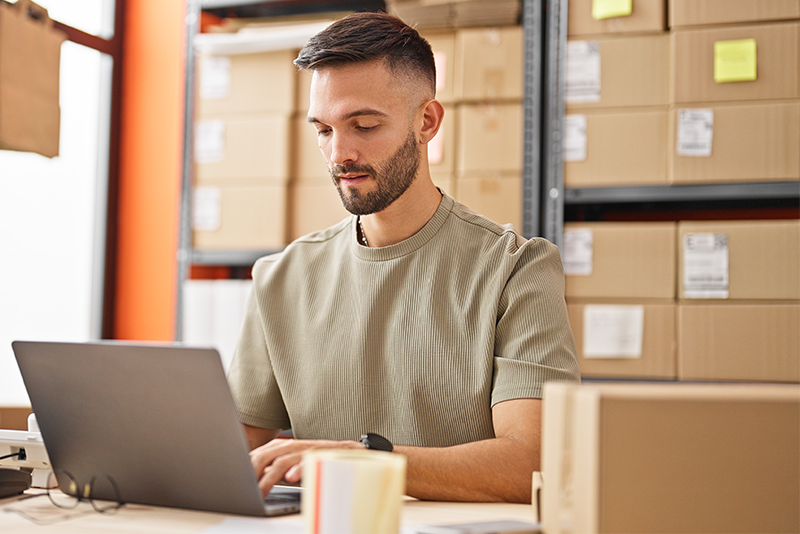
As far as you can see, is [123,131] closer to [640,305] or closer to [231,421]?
[640,305]

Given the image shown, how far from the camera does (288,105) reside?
236 centimetres

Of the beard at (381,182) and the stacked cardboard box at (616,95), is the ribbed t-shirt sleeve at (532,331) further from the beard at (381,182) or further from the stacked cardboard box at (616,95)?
the stacked cardboard box at (616,95)

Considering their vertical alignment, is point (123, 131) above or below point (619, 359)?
above

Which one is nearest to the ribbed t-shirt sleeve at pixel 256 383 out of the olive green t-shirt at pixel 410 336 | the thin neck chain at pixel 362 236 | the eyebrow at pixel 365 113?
the olive green t-shirt at pixel 410 336

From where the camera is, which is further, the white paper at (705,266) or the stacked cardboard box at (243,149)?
the stacked cardboard box at (243,149)

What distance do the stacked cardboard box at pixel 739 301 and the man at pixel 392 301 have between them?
0.95 m

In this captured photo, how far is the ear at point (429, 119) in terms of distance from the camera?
129cm

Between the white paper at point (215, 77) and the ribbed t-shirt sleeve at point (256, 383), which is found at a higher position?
the white paper at point (215, 77)

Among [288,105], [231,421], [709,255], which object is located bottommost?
[231,421]

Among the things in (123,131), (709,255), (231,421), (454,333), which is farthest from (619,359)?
(123,131)

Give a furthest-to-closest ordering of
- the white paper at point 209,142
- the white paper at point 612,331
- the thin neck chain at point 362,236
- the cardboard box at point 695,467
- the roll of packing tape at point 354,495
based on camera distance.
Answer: the white paper at point 209,142 → the white paper at point 612,331 → the thin neck chain at point 362,236 → the cardboard box at point 695,467 → the roll of packing tape at point 354,495

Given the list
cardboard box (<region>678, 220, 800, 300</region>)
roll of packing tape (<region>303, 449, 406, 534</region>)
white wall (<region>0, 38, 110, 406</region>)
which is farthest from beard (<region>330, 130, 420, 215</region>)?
white wall (<region>0, 38, 110, 406</region>)

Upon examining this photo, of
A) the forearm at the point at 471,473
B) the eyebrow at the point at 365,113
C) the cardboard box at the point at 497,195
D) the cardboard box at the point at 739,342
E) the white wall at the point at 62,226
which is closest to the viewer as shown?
the forearm at the point at 471,473

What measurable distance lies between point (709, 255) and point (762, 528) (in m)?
1.44
